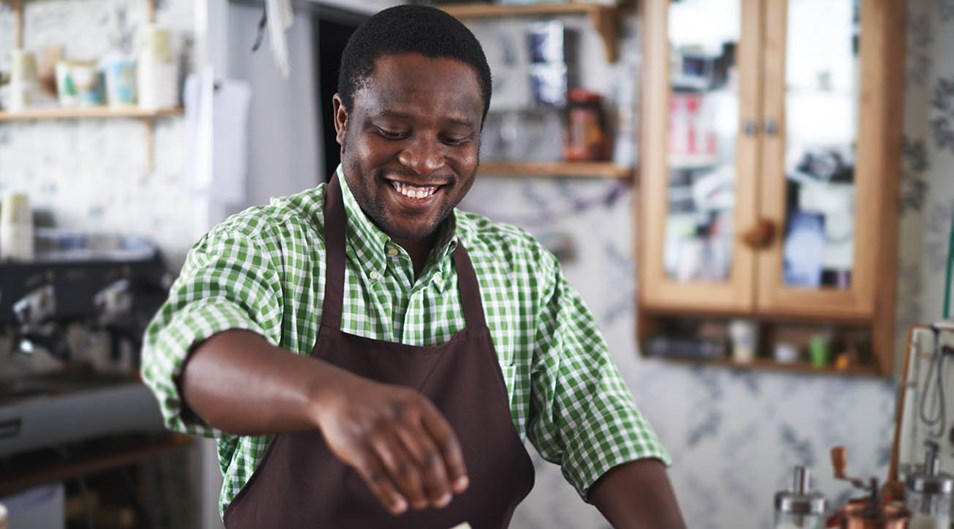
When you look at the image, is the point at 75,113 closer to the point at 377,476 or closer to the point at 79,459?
the point at 79,459

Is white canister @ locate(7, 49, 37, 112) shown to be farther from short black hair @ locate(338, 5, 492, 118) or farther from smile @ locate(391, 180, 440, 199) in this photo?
smile @ locate(391, 180, 440, 199)

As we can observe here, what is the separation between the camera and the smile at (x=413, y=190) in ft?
4.00

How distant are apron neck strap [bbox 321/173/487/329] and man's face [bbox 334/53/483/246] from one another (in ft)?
0.17

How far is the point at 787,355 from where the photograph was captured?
3.42 m

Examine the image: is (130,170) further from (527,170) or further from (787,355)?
(787,355)

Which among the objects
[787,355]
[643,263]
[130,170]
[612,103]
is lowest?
[787,355]

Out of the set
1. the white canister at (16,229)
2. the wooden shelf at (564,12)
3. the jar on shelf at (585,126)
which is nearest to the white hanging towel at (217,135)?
the white canister at (16,229)

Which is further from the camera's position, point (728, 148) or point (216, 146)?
point (728, 148)

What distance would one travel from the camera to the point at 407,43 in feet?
3.85

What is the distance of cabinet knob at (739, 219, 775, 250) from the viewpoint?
3.25 m

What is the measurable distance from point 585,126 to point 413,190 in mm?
2470

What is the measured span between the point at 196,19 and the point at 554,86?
51.4 inches

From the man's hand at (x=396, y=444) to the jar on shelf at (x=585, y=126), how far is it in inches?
114

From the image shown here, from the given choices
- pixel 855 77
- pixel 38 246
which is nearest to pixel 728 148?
pixel 855 77
